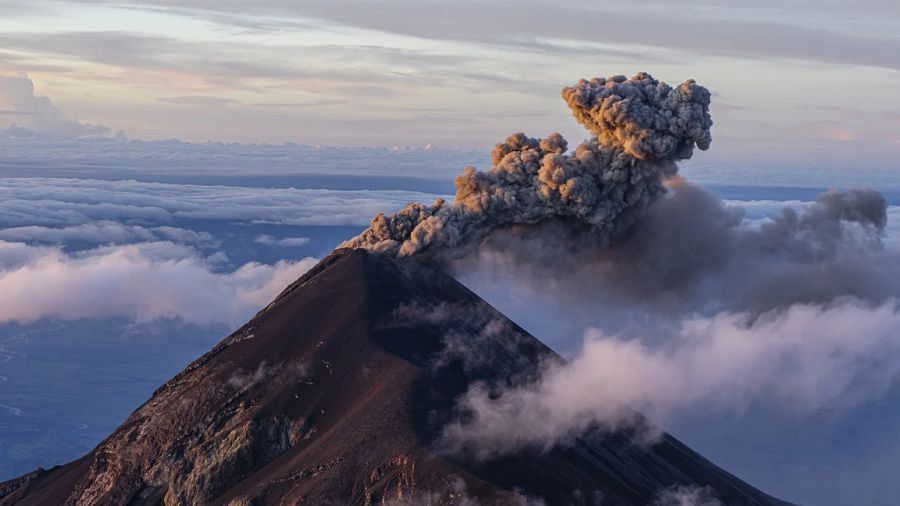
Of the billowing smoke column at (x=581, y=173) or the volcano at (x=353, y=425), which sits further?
the billowing smoke column at (x=581, y=173)

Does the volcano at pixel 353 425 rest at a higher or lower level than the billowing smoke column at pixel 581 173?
lower

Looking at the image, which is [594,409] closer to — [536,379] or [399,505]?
[536,379]

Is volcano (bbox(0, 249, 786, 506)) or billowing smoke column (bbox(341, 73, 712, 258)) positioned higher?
billowing smoke column (bbox(341, 73, 712, 258))

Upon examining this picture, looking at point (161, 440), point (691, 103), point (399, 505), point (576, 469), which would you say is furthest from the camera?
point (691, 103)

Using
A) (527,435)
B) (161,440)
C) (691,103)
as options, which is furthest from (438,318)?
(691,103)

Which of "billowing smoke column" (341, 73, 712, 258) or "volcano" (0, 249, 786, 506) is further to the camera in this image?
"billowing smoke column" (341, 73, 712, 258)
